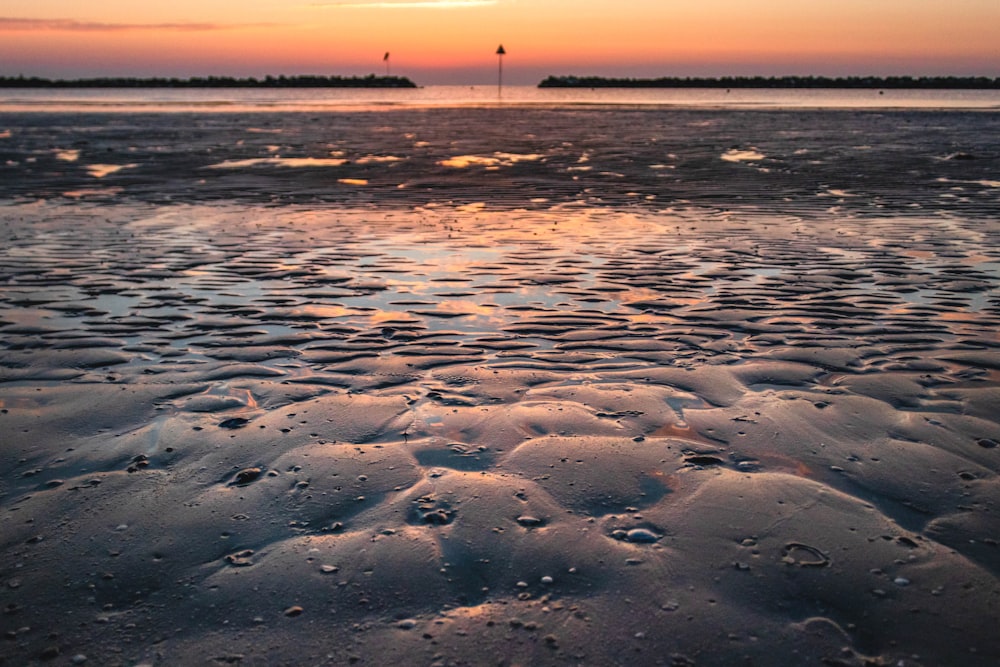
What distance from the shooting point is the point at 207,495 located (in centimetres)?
353

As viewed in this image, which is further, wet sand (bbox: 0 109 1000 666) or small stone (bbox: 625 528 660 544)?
Result: small stone (bbox: 625 528 660 544)

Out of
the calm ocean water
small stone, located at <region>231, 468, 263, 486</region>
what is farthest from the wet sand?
the calm ocean water

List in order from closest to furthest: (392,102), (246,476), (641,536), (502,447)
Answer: (641,536) < (246,476) < (502,447) < (392,102)

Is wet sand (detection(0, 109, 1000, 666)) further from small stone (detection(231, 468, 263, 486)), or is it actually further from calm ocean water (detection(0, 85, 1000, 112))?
calm ocean water (detection(0, 85, 1000, 112))

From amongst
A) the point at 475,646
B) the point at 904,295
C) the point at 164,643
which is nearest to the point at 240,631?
the point at 164,643

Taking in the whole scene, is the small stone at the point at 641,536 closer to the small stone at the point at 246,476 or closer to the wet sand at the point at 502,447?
the wet sand at the point at 502,447

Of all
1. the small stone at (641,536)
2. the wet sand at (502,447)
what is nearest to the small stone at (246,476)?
the wet sand at (502,447)

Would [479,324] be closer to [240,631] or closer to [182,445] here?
[182,445]

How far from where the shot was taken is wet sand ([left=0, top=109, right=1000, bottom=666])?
2658 millimetres

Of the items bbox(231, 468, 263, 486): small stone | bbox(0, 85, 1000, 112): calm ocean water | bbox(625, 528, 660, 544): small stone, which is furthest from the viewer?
bbox(0, 85, 1000, 112): calm ocean water

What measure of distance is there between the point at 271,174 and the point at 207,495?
1530 centimetres

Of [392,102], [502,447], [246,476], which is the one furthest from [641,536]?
[392,102]

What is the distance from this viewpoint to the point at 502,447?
4.00 m

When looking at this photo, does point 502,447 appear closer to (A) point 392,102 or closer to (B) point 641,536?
(B) point 641,536
